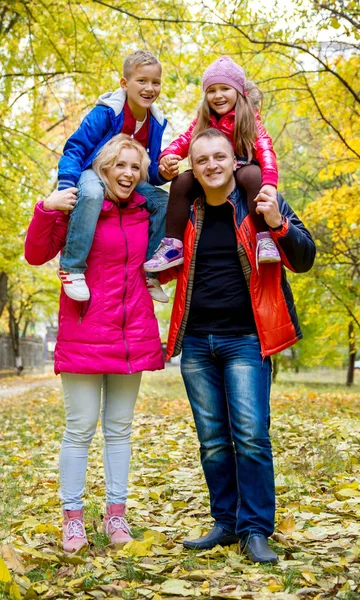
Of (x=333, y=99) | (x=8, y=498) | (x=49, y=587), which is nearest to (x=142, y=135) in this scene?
(x=49, y=587)

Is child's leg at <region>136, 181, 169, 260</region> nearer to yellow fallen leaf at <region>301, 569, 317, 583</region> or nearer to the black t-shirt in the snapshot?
the black t-shirt

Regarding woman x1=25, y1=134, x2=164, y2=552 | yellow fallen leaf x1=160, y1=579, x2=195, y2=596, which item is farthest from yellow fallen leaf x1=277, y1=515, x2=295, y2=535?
yellow fallen leaf x1=160, y1=579, x2=195, y2=596

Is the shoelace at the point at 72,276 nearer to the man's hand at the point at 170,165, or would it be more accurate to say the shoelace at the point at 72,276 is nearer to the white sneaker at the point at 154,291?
the white sneaker at the point at 154,291

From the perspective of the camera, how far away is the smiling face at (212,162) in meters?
3.23

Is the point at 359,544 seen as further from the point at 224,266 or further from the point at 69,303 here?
the point at 69,303

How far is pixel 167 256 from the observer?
3.32 m

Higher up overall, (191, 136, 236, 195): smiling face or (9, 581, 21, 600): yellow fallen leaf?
(191, 136, 236, 195): smiling face

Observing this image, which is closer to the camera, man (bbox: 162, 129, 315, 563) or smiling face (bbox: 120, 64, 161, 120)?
man (bbox: 162, 129, 315, 563)

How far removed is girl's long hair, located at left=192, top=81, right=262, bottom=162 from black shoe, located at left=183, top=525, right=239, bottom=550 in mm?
1915

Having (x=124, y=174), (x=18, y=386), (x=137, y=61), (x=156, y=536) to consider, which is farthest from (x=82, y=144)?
(x=18, y=386)

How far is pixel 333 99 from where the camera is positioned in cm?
835

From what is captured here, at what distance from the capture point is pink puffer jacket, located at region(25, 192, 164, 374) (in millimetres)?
3346

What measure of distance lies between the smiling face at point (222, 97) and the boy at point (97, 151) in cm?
42

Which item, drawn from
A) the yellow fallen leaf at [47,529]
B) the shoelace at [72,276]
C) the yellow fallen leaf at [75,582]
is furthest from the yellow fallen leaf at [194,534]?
the shoelace at [72,276]
